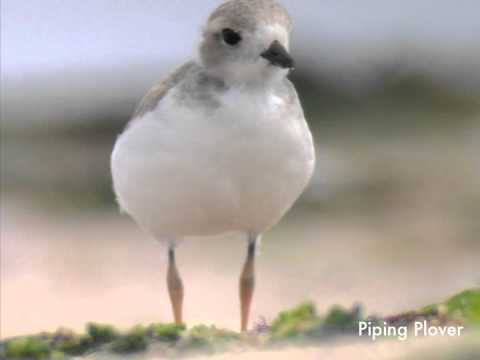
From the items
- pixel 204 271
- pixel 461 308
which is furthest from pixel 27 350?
pixel 204 271

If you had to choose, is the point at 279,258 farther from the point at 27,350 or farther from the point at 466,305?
the point at 27,350

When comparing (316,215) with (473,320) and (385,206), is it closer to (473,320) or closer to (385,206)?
(385,206)

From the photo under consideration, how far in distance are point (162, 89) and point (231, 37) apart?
0.63 metres

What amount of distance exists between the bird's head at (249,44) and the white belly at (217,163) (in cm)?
14

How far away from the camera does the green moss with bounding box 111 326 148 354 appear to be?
5.41m

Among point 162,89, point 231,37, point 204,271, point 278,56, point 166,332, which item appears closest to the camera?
point 166,332

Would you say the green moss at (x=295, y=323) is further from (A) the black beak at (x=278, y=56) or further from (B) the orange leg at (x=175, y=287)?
(B) the orange leg at (x=175, y=287)

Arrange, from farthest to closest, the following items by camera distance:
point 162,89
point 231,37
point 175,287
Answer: point 175,287
point 162,89
point 231,37

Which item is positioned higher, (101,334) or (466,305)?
(466,305)

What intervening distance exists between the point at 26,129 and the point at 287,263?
1081 cm

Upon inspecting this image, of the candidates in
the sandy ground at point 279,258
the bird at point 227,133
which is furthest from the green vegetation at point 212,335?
the sandy ground at point 279,258

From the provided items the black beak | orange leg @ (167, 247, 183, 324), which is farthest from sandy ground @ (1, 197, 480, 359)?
the black beak

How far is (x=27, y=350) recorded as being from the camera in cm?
546

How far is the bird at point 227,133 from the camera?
6238 mm
